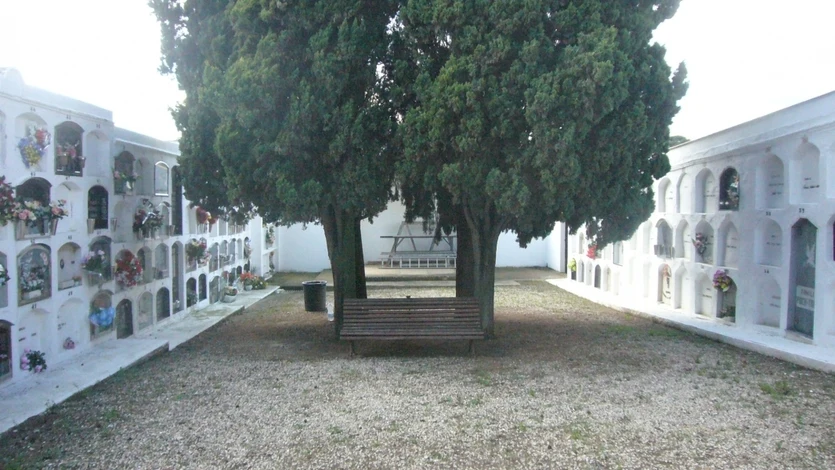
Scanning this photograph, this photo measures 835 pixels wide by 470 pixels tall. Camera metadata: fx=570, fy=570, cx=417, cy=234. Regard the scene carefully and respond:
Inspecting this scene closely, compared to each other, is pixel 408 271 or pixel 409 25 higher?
pixel 409 25

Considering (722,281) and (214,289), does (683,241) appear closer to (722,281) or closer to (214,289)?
(722,281)

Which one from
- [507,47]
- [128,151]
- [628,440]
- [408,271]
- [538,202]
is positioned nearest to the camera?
[628,440]

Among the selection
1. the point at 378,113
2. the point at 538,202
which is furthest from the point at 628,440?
the point at 378,113

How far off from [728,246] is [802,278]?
1.60m

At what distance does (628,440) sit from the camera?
4230 millimetres

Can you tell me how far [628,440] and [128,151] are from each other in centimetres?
736

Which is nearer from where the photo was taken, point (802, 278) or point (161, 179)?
point (802, 278)

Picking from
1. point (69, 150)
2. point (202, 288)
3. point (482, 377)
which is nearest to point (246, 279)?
point (202, 288)

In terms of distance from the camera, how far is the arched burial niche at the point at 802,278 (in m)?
7.13

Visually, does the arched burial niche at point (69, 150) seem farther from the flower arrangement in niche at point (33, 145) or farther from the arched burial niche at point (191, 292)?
the arched burial niche at point (191, 292)

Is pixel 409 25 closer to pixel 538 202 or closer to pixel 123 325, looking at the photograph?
pixel 538 202

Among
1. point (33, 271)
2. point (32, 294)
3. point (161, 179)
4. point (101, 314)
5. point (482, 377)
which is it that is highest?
point (161, 179)

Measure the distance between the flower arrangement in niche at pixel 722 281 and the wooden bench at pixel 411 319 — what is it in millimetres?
4091

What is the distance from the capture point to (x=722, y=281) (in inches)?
341
